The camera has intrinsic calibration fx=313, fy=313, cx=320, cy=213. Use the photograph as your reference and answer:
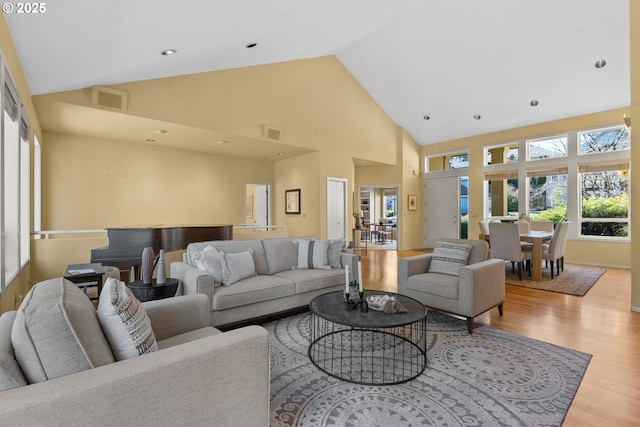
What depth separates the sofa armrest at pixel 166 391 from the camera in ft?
2.99

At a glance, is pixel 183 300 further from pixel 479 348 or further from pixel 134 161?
pixel 134 161

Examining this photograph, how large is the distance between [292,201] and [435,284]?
18.1 feet

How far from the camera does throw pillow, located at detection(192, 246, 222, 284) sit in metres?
3.05

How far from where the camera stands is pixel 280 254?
3.79 metres

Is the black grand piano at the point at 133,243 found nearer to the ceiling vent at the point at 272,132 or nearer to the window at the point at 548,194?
the ceiling vent at the point at 272,132

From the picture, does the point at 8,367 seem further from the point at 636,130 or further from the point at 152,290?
the point at 636,130

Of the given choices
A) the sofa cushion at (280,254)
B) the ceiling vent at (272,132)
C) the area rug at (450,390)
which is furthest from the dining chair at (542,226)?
the ceiling vent at (272,132)

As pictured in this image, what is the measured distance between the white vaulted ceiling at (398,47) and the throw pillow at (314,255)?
2.66 metres

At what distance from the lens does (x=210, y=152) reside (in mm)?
7535

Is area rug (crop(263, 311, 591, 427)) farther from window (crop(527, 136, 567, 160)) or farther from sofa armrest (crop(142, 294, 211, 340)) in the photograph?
window (crop(527, 136, 567, 160))

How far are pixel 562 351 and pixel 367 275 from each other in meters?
3.29

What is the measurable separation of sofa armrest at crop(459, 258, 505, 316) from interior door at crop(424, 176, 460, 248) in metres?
6.04

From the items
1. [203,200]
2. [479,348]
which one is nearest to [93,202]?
[203,200]

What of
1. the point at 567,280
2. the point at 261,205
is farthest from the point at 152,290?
the point at 261,205
